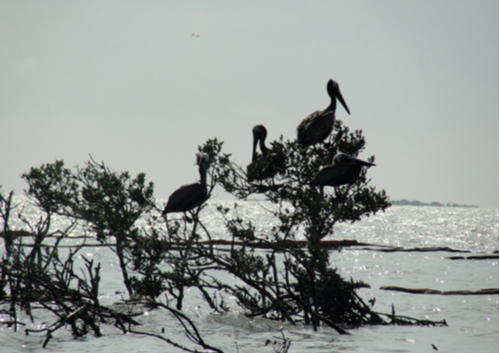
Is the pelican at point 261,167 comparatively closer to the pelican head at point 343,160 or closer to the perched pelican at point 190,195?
the perched pelican at point 190,195

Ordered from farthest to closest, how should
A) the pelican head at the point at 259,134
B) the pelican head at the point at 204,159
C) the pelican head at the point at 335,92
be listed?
the pelican head at the point at 335,92
the pelican head at the point at 259,134
the pelican head at the point at 204,159

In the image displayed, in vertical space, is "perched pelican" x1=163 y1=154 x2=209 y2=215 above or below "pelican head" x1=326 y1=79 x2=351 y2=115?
below

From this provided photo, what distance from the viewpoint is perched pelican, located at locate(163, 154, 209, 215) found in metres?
10.0

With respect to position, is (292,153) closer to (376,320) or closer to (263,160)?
(263,160)

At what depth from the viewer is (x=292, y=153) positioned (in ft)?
30.5

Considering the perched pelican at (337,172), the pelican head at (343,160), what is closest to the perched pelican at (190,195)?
the perched pelican at (337,172)

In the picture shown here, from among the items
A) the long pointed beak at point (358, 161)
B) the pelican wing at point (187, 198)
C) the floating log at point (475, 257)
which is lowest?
the floating log at point (475, 257)

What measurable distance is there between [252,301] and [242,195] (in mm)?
2902

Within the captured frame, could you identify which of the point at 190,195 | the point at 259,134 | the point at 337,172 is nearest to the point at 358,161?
the point at 337,172

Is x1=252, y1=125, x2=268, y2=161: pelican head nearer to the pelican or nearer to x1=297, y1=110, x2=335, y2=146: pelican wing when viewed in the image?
the pelican

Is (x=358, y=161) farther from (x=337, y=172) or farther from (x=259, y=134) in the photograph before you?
(x=259, y=134)

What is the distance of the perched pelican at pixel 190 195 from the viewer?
10016 millimetres

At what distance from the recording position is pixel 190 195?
10.1 metres

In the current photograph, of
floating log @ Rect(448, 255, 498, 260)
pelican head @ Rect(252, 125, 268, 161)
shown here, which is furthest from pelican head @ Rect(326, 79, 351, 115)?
floating log @ Rect(448, 255, 498, 260)
